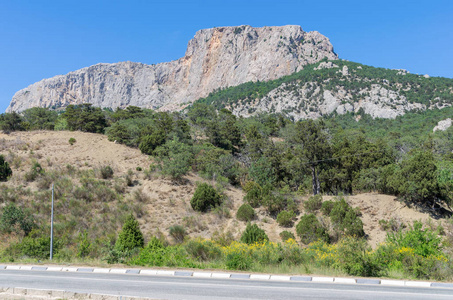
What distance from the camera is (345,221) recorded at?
2284 centimetres

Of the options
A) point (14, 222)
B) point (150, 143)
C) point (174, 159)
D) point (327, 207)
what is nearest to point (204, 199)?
point (174, 159)

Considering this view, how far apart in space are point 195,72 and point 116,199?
15018 cm

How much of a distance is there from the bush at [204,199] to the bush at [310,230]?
8.03 m

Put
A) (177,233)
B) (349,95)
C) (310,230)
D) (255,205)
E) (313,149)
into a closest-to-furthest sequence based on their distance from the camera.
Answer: (310,230) → (177,233) → (255,205) → (313,149) → (349,95)

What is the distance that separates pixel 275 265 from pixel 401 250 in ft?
15.0

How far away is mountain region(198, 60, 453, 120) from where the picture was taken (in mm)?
90438

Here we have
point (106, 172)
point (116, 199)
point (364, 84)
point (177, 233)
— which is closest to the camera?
point (177, 233)

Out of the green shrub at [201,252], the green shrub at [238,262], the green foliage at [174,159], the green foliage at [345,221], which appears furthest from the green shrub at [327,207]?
the green shrub at [238,262]

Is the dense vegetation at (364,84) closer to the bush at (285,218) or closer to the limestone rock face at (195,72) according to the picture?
the limestone rock face at (195,72)

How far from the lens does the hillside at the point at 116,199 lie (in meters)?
24.3

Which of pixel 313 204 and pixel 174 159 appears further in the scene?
→ pixel 174 159

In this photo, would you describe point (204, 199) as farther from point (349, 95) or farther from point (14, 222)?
point (349, 95)

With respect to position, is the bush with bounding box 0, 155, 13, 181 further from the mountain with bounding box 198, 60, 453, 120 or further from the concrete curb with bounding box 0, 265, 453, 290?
the mountain with bounding box 198, 60, 453, 120

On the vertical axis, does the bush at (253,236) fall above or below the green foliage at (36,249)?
below
